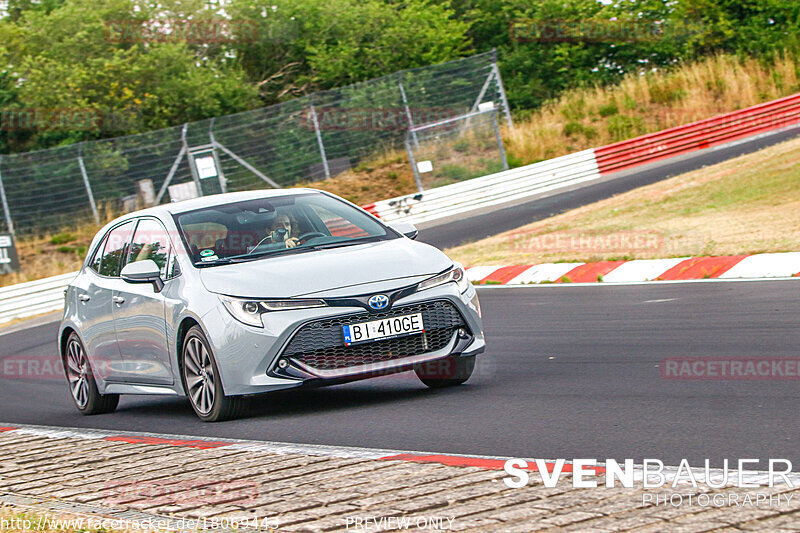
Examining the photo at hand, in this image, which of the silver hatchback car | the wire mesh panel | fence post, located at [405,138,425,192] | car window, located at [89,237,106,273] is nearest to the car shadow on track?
the silver hatchback car

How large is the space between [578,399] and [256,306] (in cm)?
214

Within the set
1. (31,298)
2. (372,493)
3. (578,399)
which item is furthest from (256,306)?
(31,298)

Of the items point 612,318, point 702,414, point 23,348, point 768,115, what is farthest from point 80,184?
point 702,414

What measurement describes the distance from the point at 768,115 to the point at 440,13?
1641cm

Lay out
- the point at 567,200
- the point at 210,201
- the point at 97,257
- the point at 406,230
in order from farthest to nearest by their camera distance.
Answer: the point at 567,200
the point at 97,257
the point at 210,201
the point at 406,230

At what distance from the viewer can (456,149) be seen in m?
30.1

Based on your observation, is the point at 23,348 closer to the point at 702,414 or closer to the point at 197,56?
the point at 702,414

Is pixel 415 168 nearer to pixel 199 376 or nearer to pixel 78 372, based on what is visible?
pixel 78 372

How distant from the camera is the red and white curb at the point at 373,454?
185 inches

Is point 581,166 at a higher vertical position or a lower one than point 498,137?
lower

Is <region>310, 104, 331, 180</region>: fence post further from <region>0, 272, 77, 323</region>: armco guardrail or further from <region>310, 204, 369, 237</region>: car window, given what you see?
<region>310, 204, 369, 237</region>: car window

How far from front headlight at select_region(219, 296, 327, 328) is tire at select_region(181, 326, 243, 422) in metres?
0.33

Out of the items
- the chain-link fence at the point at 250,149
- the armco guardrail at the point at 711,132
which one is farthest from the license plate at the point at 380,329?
the armco guardrail at the point at 711,132

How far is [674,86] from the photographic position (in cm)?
3716
